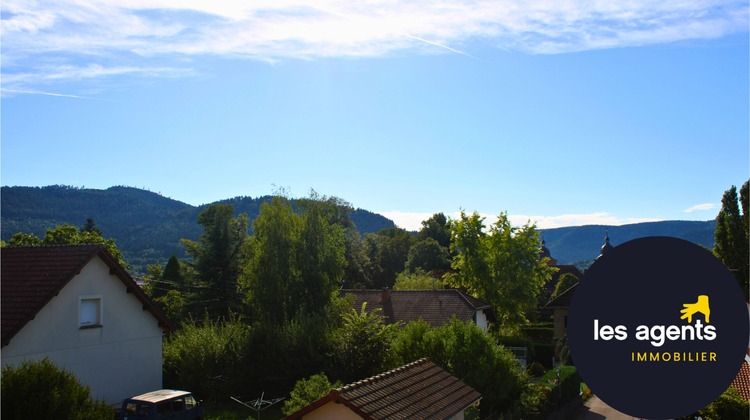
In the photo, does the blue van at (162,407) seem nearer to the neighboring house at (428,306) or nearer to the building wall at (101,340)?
the building wall at (101,340)

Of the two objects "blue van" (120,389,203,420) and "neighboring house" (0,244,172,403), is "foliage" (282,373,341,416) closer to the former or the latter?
"blue van" (120,389,203,420)

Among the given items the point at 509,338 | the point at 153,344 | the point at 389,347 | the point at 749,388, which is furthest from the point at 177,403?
the point at 509,338

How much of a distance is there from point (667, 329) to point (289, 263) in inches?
925

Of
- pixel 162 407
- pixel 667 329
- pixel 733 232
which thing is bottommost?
pixel 162 407

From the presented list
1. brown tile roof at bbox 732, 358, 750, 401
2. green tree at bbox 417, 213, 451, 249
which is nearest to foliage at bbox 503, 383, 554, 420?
brown tile roof at bbox 732, 358, 750, 401

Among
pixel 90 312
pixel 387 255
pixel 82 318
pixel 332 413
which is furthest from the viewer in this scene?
pixel 387 255

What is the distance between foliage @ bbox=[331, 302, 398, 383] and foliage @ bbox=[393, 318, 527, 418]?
714mm

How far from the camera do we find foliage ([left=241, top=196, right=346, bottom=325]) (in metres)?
28.9

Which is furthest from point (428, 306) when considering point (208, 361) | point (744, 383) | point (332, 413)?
point (332, 413)

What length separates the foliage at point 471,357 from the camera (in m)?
22.0

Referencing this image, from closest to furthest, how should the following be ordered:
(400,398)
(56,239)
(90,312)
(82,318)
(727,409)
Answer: (400,398)
(727,409)
(82,318)
(90,312)
(56,239)

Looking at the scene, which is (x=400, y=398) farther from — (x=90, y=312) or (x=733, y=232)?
(x=733, y=232)

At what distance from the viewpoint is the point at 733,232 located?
3759 centimetres

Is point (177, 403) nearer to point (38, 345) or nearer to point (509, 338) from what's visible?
point (38, 345)
